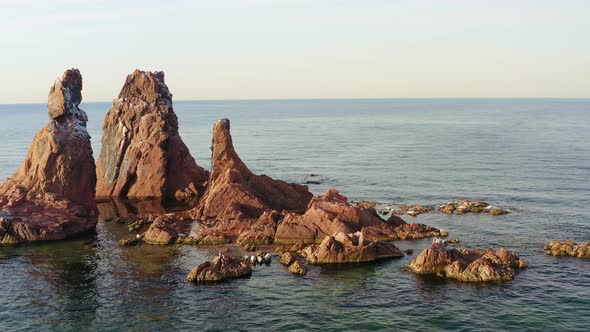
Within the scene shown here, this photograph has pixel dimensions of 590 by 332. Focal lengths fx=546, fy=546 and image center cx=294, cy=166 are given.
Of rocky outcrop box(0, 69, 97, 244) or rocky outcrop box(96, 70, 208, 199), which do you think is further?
rocky outcrop box(96, 70, 208, 199)

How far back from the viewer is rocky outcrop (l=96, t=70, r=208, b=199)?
105 metres

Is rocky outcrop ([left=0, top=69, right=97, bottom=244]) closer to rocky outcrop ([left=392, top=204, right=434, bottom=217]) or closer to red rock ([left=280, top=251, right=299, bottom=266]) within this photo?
red rock ([left=280, top=251, right=299, bottom=266])

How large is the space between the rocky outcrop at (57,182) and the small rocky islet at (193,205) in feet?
0.50

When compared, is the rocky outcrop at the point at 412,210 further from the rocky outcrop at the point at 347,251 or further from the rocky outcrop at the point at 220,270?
the rocky outcrop at the point at 220,270

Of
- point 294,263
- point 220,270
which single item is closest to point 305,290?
point 294,263

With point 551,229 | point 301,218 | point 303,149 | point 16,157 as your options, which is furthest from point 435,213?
point 16,157

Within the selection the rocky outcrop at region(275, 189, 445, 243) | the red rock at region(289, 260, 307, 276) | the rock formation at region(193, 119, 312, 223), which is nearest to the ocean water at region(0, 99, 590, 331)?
the red rock at region(289, 260, 307, 276)

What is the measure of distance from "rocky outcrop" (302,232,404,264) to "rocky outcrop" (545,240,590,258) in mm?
18296

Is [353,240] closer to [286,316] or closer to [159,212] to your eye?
[286,316]

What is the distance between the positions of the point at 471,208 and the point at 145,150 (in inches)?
2399

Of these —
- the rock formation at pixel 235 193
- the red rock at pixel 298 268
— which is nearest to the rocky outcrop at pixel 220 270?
the red rock at pixel 298 268

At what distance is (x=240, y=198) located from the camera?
283 feet

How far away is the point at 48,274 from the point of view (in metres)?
61.8

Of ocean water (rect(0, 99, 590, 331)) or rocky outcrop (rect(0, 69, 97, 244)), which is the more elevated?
rocky outcrop (rect(0, 69, 97, 244))
